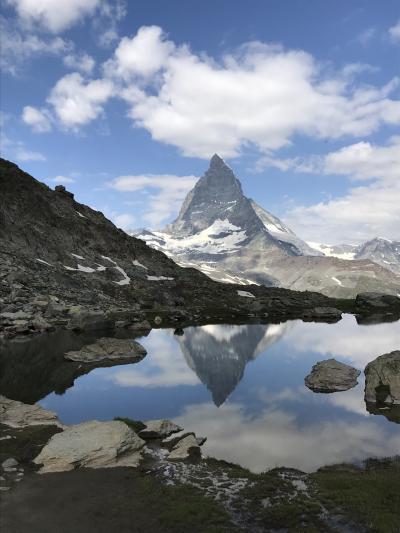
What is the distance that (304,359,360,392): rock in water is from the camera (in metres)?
50.8

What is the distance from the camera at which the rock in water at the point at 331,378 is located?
2000 inches

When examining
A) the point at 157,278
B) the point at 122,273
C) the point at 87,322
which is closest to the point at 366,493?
the point at 87,322

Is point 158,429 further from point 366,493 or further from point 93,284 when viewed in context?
point 93,284

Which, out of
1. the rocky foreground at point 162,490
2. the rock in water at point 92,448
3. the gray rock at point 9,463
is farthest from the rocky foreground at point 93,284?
the rocky foreground at point 162,490

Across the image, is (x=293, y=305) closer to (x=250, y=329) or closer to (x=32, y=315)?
(x=250, y=329)

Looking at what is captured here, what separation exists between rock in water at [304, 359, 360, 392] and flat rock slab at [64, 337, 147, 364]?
26909 mm

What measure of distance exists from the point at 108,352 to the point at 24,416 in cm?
3080

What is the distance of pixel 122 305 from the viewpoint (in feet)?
407

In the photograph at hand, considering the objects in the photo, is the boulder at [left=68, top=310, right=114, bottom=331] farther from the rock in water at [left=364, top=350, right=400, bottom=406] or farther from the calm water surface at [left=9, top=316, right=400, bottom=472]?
the rock in water at [left=364, top=350, right=400, bottom=406]

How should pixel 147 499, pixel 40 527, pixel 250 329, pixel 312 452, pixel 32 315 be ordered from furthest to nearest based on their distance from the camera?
pixel 250 329 < pixel 32 315 < pixel 312 452 < pixel 147 499 < pixel 40 527

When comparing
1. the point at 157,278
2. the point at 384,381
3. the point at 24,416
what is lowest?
the point at 24,416

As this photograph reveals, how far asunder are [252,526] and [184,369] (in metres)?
45.2

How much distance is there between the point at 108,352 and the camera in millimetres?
65938

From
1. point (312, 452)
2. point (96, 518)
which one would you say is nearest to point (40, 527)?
point (96, 518)
